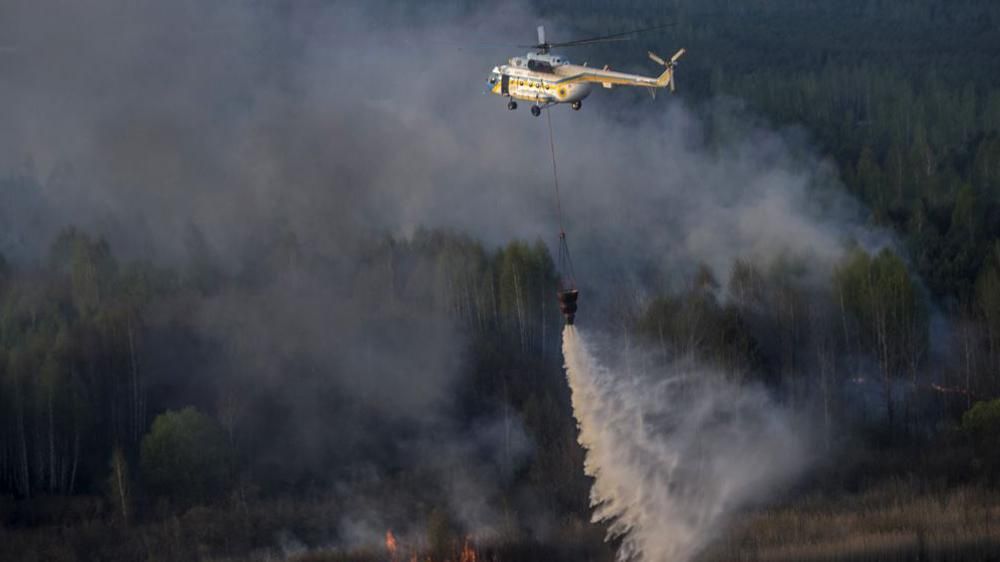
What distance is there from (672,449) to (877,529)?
6.78 m

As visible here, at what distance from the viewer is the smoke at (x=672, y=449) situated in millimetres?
49719

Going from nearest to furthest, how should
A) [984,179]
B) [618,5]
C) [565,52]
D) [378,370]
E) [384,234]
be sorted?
[378,370], [384,234], [984,179], [565,52], [618,5]

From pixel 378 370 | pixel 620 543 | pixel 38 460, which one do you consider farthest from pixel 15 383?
pixel 620 543

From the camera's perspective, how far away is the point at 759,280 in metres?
64.9

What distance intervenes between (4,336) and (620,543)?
2466 cm

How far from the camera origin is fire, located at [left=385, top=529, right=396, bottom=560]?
50622mm

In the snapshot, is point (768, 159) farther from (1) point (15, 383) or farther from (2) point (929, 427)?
(1) point (15, 383)

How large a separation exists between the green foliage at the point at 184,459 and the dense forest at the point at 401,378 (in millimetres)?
69

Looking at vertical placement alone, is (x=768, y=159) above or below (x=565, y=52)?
below

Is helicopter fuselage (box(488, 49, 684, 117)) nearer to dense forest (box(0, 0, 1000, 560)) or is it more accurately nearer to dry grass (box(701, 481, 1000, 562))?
dense forest (box(0, 0, 1000, 560))

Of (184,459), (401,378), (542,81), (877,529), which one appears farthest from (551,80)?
(401,378)

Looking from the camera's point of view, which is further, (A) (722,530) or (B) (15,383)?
(B) (15,383)

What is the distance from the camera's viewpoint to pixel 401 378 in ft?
205

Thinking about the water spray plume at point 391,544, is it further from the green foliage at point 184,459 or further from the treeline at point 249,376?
the green foliage at point 184,459
